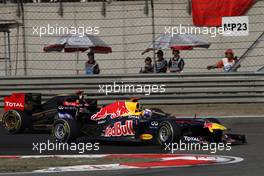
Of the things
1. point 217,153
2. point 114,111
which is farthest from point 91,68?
point 217,153

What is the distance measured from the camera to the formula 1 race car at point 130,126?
12703 mm

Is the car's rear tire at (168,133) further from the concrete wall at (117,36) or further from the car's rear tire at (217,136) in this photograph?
the concrete wall at (117,36)

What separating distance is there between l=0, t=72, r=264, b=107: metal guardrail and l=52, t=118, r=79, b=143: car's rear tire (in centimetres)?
483

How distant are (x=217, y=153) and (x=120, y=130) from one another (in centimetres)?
215

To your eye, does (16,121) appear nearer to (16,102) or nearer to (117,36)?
(16,102)

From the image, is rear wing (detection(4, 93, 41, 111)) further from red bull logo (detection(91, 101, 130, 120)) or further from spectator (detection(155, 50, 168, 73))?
spectator (detection(155, 50, 168, 73))

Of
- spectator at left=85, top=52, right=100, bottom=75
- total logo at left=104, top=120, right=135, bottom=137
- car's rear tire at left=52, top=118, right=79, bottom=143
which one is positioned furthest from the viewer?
spectator at left=85, top=52, right=100, bottom=75

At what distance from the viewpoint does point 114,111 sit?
1359 cm

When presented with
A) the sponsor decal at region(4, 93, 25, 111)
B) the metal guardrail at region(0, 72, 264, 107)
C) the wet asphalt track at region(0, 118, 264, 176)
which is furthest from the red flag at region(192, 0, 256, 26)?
the sponsor decal at region(4, 93, 25, 111)

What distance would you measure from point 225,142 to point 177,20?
10.8m

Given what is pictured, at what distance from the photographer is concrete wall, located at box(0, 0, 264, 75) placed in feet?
75.7

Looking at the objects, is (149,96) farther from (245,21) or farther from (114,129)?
(114,129)

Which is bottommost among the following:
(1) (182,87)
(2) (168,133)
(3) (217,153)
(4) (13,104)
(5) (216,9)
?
(3) (217,153)

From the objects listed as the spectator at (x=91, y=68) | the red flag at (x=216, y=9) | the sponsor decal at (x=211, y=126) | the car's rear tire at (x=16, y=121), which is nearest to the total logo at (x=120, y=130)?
the sponsor decal at (x=211, y=126)
